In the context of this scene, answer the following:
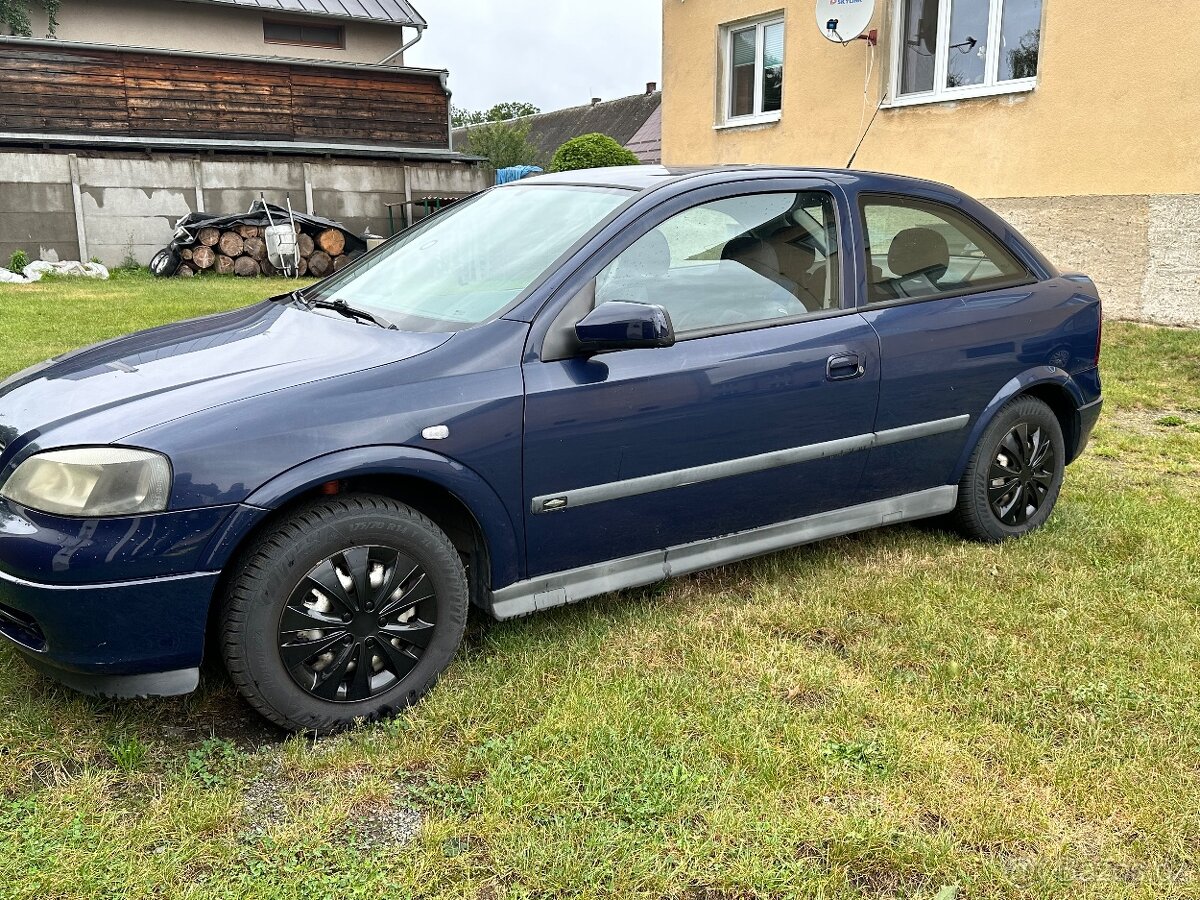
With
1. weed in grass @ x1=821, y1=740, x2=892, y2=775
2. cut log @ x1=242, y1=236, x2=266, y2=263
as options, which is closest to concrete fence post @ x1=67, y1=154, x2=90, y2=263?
cut log @ x1=242, y1=236, x2=266, y2=263

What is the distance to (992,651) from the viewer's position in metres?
3.30

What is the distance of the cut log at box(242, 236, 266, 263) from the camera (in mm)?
16672

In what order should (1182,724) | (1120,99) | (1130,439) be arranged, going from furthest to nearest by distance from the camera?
1. (1120,99)
2. (1130,439)
3. (1182,724)

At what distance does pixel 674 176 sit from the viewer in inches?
140

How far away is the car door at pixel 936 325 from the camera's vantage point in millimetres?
3773

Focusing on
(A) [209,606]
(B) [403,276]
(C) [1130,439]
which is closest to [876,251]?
(B) [403,276]

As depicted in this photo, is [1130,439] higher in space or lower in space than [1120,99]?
lower

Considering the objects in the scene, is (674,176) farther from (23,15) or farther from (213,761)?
(23,15)

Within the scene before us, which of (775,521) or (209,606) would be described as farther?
(775,521)

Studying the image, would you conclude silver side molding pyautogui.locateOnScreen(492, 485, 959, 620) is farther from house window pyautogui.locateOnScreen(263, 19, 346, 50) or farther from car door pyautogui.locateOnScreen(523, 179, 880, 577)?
house window pyautogui.locateOnScreen(263, 19, 346, 50)

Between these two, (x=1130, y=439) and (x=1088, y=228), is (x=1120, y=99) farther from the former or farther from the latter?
(x=1130, y=439)

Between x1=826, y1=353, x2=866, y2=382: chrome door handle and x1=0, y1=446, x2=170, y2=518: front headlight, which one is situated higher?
x1=826, y1=353, x2=866, y2=382: chrome door handle

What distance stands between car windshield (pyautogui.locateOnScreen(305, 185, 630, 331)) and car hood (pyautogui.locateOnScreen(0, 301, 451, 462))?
0.60 ft

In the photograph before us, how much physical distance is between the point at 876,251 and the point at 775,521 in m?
1.11
